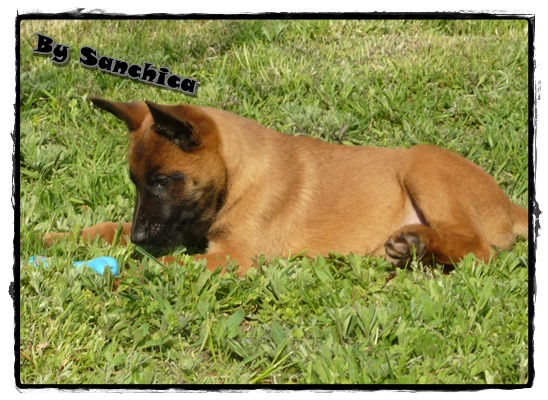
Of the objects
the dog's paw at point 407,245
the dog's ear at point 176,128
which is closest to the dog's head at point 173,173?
the dog's ear at point 176,128

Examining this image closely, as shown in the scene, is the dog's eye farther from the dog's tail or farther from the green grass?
the dog's tail

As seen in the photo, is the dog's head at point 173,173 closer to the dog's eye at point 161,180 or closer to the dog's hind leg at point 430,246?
the dog's eye at point 161,180

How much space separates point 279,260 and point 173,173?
2.82 feet

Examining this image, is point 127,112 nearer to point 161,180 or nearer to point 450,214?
point 161,180

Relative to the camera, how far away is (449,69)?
25.0 feet

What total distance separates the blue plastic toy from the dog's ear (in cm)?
83

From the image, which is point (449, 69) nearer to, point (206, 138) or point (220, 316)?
point (206, 138)

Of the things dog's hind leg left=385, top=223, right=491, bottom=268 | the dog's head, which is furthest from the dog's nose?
dog's hind leg left=385, top=223, right=491, bottom=268

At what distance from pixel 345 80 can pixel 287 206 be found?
1.89 m

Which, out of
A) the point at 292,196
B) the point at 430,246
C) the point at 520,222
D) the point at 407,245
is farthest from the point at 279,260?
the point at 520,222

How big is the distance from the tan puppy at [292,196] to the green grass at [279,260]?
0.70 ft

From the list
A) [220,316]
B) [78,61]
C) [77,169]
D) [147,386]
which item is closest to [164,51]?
[78,61]

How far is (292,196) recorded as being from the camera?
6047mm

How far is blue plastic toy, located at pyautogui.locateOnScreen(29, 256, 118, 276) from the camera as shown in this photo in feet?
17.6
